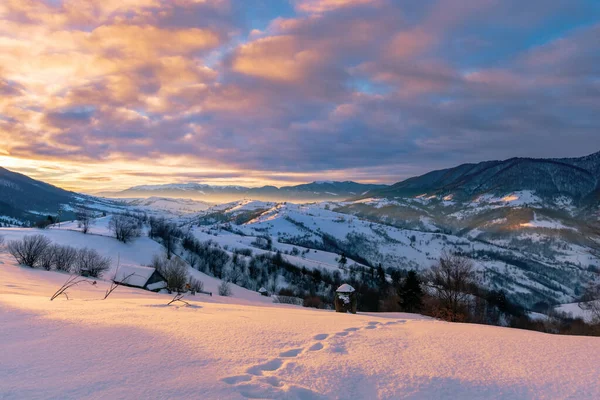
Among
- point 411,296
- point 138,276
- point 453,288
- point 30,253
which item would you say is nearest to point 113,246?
point 30,253

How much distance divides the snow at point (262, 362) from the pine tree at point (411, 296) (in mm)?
55153

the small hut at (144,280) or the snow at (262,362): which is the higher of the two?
the snow at (262,362)

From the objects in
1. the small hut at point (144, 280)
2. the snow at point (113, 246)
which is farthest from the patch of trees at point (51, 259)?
the snow at point (113, 246)

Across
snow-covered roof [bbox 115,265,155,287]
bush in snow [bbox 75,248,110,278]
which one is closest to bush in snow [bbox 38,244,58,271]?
bush in snow [bbox 75,248,110,278]

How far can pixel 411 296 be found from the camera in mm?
57969

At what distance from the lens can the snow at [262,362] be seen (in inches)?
148

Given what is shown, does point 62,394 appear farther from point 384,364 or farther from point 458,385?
point 458,385

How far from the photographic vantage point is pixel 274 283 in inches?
4235

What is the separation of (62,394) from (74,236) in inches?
4052

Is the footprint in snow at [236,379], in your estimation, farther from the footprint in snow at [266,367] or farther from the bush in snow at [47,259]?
the bush in snow at [47,259]

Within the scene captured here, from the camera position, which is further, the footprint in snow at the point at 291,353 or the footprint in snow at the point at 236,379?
the footprint in snow at the point at 291,353

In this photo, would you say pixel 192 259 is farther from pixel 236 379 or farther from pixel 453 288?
pixel 236 379

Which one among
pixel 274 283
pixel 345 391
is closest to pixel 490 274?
pixel 274 283

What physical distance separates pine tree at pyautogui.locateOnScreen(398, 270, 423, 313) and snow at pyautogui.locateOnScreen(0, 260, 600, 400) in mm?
55153
